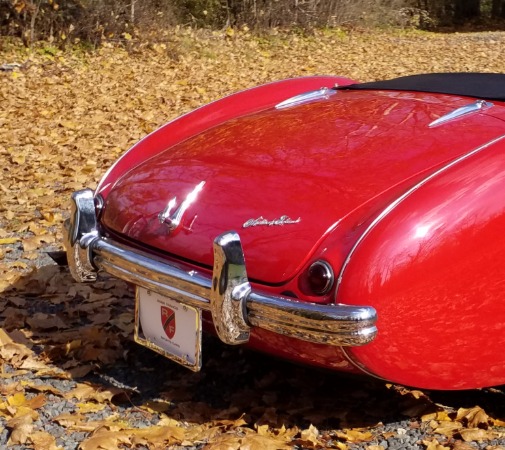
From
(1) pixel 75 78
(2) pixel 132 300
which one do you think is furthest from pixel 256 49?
(2) pixel 132 300

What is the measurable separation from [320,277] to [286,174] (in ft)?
→ 1.70

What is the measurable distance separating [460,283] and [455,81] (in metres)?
1.44

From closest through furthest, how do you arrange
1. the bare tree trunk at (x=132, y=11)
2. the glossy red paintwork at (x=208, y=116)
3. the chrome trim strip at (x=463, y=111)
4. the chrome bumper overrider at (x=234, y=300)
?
the chrome bumper overrider at (x=234, y=300) → the chrome trim strip at (x=463, y=111) → the glossy red paintwork at (x=208, y=116) → the bare tree trunk at (x=132, y=11)

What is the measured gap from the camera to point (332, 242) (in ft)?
8.23

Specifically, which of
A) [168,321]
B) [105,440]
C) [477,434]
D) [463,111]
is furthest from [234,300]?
[463,111]

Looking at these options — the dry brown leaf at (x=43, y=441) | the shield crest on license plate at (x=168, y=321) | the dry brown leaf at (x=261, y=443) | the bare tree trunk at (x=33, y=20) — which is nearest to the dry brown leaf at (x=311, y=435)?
the dry brown leaf at (x=261, y=443)

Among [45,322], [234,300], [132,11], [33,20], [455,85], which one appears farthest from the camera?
[132,11]

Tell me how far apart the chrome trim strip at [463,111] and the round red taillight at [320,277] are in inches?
33.9

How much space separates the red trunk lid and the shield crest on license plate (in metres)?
0.21

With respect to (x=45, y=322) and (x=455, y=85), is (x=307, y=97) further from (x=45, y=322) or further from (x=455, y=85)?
(x=45, y=322)

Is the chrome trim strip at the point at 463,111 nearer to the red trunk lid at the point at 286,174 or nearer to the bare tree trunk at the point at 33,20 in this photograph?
the red trunk lid at the point at 286,174

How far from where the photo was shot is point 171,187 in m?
3.00

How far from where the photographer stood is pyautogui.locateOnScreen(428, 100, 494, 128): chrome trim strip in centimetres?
306

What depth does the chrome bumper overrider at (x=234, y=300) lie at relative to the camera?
7.79ft
